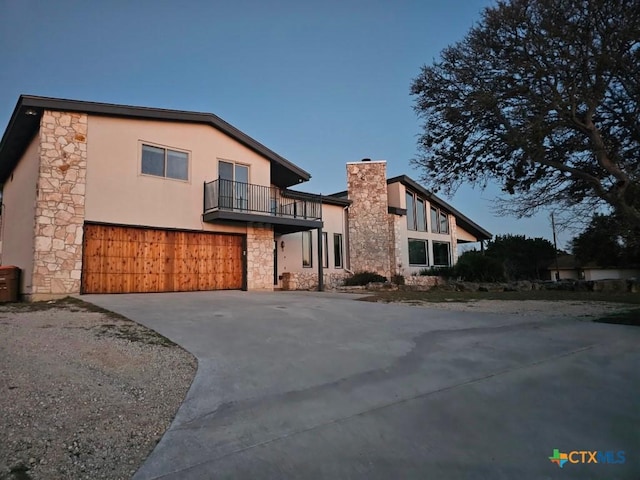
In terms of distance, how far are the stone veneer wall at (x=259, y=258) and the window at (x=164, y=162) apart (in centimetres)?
335

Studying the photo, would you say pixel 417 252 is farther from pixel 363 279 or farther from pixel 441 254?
pixel 363 279

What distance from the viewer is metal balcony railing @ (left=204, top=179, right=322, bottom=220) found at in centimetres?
1534

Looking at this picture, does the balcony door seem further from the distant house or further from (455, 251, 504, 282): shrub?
the distant house

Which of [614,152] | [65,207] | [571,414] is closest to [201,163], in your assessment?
[65,207]

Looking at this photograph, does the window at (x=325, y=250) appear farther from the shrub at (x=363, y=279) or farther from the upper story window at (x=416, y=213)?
the upper story window at (x=416, y=213)

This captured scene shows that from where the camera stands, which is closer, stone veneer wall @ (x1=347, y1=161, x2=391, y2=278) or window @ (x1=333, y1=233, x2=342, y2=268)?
window @ (x1=333, y1=233, x2=342, y2=268)

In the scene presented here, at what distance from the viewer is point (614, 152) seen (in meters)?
10.7

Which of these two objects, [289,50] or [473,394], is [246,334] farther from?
[289,50]

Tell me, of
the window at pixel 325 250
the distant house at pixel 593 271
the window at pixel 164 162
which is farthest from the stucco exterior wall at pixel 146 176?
the distant house at pixel 593 271

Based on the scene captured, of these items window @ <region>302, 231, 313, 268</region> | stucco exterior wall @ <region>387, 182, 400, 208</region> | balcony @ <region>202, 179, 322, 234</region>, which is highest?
stucco exterior wall @ <region>387, 182, 400, 208</region>

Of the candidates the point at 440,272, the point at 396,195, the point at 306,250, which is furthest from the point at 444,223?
the point at 306,250

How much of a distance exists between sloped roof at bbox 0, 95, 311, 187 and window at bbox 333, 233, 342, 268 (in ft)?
14.4

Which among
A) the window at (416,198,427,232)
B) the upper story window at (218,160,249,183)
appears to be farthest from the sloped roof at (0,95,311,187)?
the window at (416,198,427,232)

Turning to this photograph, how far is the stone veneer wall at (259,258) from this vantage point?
1647 cm
